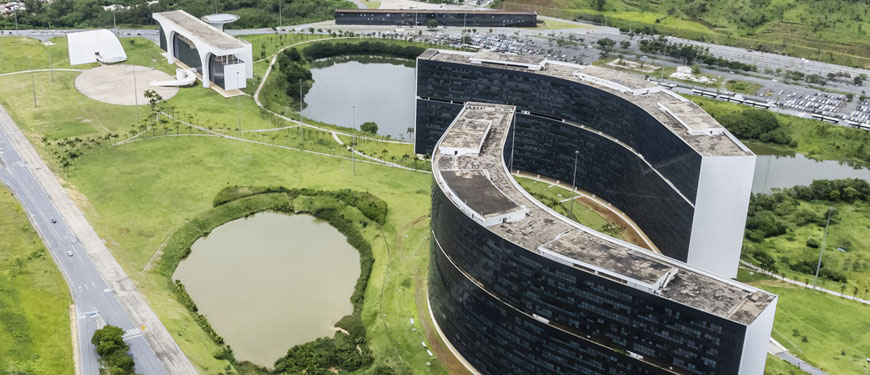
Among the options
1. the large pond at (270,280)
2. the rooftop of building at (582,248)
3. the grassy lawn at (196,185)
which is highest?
the rooftop of building at (582,248)

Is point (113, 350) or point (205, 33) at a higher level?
point (205, 33)

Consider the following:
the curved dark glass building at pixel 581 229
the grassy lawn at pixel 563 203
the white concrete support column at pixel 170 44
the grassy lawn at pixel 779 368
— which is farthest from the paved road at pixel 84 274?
the grassy lawn at pixel 779 368

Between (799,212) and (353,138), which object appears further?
(353,138)

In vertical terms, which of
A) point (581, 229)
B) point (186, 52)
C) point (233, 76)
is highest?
point (186, 52)

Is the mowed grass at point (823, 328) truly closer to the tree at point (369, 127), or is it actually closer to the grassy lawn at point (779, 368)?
the grassy lawn at point (779, 368)

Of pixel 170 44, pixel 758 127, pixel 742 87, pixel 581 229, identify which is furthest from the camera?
pixel 170 44

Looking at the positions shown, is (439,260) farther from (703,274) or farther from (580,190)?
(580,190)

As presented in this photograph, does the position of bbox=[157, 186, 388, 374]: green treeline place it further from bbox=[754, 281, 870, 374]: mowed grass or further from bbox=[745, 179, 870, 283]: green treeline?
bbox=[745, 179, 870, 283]: green treeline

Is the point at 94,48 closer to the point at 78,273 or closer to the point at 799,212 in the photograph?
the point at 78,273

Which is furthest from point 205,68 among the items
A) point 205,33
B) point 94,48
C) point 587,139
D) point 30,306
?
point 587,139
